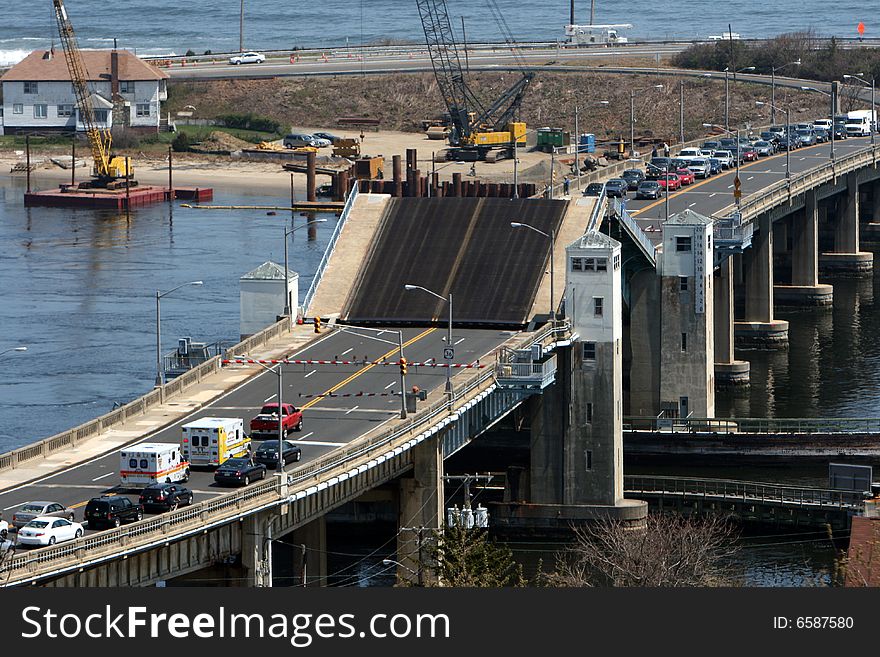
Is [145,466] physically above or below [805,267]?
below

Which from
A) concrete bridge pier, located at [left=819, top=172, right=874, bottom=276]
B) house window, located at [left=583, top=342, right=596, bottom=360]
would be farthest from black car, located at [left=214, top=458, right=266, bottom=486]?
concrete bridge pier, located at [left=819, top=172, right=874, bottom=276]

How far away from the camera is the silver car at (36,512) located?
6693 cm

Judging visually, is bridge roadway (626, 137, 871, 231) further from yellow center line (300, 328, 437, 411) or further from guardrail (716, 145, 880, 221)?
yellow center line (300, 328, 437, 411)

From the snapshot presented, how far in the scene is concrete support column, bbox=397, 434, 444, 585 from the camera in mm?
85812

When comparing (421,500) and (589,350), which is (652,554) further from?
(589,350)

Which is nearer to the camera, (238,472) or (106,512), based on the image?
(106,512)

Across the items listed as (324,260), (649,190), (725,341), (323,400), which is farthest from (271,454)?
(649,190)

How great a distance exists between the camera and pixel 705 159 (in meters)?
166

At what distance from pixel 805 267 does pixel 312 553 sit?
8254 centimetres

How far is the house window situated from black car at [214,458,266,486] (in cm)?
2725

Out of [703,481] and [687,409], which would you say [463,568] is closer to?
[703,481]

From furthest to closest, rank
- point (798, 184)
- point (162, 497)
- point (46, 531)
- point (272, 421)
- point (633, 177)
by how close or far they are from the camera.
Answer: point (798, 184)
point (633, 177)
point (272, 421)
point (162, 497)
point (46, 531)

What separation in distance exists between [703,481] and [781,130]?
9706cm

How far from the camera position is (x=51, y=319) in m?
144
